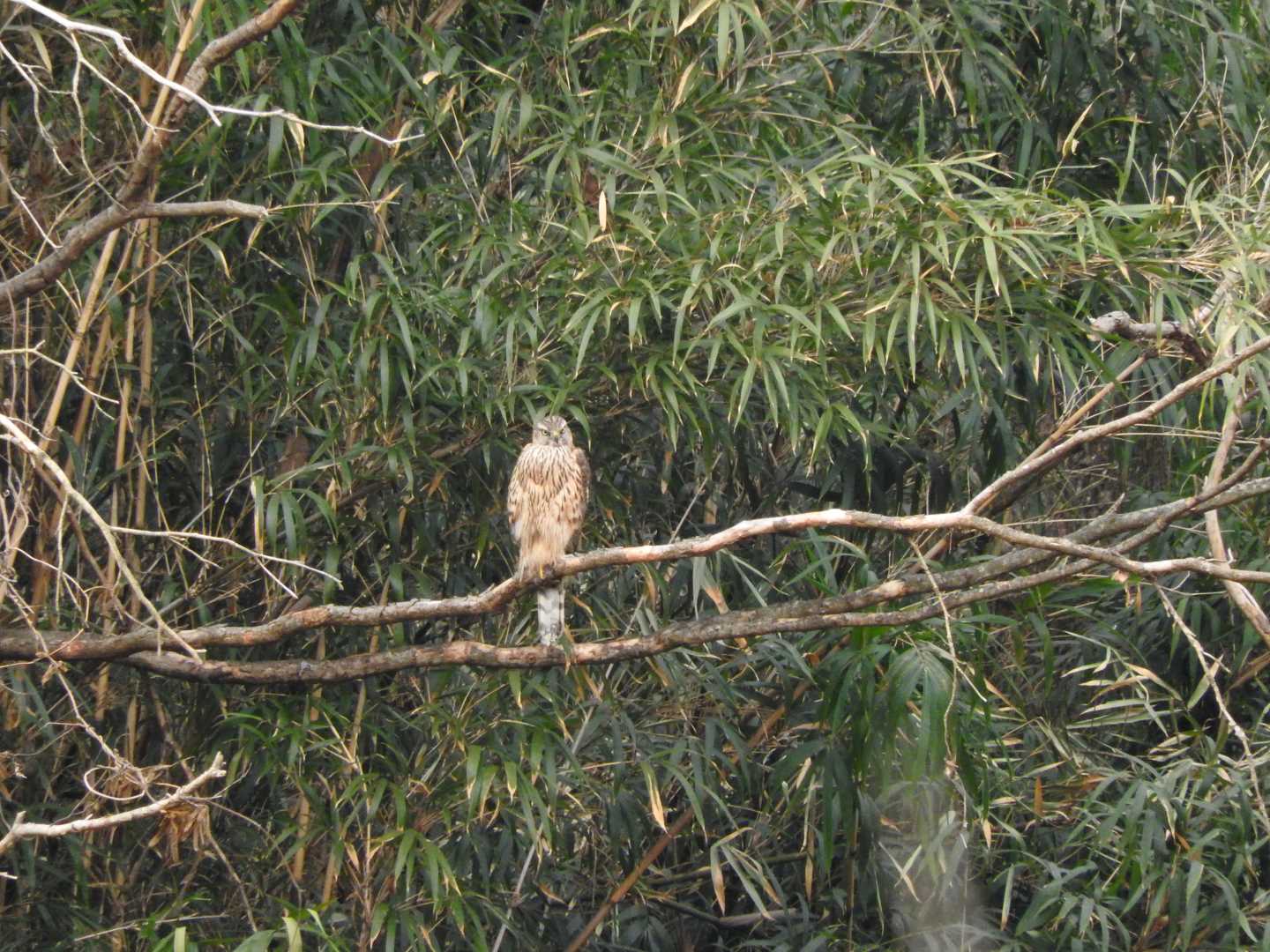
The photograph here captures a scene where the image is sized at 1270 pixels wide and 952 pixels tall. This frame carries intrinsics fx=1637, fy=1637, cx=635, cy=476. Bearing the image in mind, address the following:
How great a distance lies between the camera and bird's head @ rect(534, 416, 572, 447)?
326 centimetres

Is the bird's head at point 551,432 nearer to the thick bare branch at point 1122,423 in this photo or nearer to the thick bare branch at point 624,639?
the thick bare branch at point 624,639

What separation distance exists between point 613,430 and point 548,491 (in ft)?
0.99

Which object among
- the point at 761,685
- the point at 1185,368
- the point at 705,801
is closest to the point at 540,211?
the point at 761,685

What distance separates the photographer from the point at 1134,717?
3.55 meters

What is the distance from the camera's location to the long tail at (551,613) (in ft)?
10.4

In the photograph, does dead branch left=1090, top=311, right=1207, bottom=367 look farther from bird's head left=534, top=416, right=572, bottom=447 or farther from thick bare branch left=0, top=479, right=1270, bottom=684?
bird's head left=534, top=416, right=572, bottom=447

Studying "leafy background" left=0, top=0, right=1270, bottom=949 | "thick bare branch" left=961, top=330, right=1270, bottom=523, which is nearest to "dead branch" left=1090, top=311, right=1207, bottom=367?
"leafy background" left=0, top=0, right=1270, bottom=949

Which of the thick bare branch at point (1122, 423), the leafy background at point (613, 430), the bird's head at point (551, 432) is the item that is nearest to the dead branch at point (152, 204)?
the leafy background at point (613, 430)

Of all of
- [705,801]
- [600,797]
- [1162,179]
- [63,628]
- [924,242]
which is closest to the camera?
[924,242]

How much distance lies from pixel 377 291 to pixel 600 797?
116cm

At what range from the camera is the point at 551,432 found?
10.8ft

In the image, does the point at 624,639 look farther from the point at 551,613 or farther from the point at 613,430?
the point at 613,430

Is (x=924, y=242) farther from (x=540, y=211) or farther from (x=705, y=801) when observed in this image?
(x=705, y=801)

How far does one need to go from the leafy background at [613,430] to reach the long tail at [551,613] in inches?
3.8
